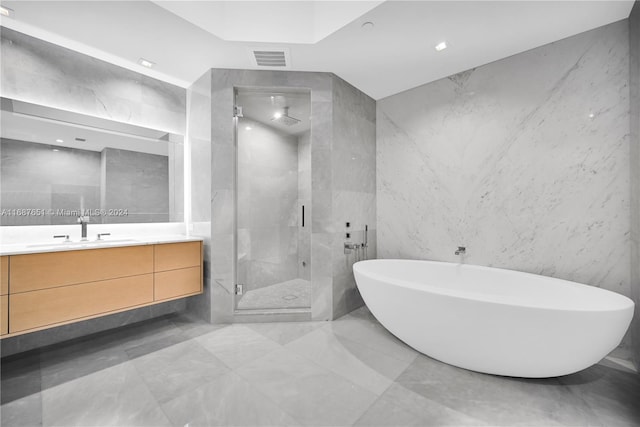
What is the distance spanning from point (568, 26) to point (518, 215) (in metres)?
1.46

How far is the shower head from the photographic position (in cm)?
269

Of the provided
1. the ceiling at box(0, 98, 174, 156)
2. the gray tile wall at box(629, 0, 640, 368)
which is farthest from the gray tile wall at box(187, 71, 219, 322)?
the gray tile wall at box(629, 0, 640, 368)

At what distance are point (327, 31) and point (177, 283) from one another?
2473mm

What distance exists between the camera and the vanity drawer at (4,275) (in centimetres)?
150

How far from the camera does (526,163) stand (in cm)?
221

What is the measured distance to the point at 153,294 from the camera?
2152 mm

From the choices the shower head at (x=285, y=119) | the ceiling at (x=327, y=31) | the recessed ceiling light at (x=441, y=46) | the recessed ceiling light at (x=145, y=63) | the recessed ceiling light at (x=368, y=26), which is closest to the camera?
the ceiling at (x=327, y=31)

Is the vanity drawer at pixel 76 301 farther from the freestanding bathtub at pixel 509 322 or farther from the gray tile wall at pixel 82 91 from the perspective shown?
the freestanding bathtub at pixel 509 322

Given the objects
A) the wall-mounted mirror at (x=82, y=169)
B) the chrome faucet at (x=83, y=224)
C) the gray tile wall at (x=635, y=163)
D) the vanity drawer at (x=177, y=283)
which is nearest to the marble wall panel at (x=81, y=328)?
the vanity drawer at (x=177, y=283)

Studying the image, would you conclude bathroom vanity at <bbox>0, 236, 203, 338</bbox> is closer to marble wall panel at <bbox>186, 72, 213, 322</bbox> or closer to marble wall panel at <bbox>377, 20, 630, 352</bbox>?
marble wall panel at <bbox>186, 72, 213, 322</bbox>

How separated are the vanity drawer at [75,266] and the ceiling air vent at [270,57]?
6.20ft

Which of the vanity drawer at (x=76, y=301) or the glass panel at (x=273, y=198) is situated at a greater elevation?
the glass panel at (x=273, y=198)

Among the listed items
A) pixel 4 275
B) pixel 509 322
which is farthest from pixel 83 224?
pixel 509 322

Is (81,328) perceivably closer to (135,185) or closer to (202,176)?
(135,185)
